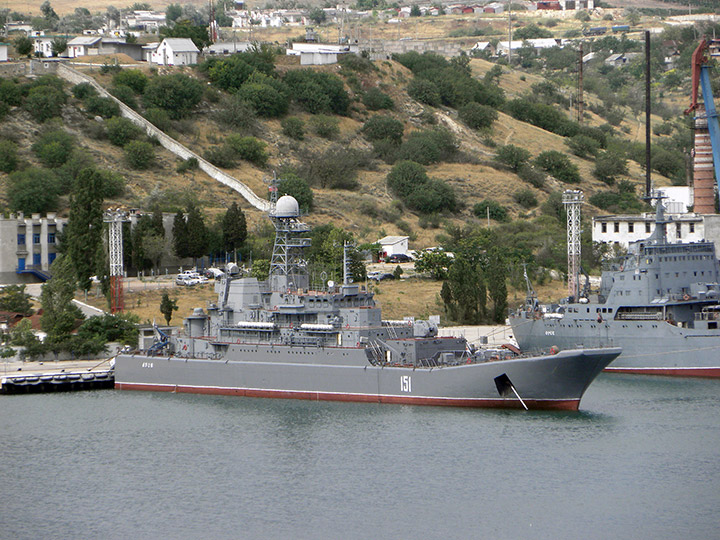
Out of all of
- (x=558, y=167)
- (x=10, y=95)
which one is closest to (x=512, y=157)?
(x=558, y=167)

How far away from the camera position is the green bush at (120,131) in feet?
322

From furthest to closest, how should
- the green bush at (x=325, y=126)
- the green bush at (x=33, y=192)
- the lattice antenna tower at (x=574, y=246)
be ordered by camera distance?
1. the green bush at (x=325, y=126)
2. the green bush at (x=33, y=192)
3. the lattice antenna tower at (x=574, y=246)

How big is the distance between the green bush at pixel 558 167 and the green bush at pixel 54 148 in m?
43.4

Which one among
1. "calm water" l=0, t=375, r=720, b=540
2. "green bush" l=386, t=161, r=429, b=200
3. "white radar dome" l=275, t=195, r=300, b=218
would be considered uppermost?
"green bush" l=386, t=161, r=429, b=200

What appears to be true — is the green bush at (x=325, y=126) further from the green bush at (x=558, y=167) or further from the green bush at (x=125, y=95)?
the green bush at (x=558, y=167)

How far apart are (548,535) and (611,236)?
56.9m

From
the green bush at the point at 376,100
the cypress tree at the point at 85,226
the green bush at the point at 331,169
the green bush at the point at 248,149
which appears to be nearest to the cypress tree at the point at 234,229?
the cypress tree at the point at 85,226

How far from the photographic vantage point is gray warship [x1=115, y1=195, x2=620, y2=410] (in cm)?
4769

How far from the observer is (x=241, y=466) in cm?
4100

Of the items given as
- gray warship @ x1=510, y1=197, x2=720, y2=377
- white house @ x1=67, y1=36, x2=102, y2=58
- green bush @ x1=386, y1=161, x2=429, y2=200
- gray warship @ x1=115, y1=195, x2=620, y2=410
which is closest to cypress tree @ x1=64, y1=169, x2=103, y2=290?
gray warship @ x1=115, y1=195, x2=620, y2=410

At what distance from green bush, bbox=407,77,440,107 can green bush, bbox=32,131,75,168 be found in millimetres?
38544

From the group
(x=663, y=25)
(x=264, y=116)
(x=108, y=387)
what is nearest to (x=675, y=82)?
(x=663, y=25)

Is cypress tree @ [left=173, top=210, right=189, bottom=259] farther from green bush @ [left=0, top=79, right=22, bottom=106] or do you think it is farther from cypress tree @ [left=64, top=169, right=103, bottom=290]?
green bush @ [left=0, top=79, right=22, bottom=106]

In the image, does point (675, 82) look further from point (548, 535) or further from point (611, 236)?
point (548, 535)
